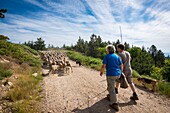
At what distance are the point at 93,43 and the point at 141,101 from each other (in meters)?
62.2

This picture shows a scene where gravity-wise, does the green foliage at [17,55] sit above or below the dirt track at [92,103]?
above

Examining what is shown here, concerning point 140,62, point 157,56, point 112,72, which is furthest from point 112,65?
point 157,56

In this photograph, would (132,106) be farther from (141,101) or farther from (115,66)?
(115,66)

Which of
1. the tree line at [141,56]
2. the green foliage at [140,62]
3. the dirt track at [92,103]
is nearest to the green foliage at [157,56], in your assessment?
the tree line at [141,56]

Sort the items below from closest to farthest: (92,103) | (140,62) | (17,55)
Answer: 1. (92,103)
2. (17,55)
3. (140,62)

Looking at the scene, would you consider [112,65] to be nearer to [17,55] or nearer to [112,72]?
[112,72]

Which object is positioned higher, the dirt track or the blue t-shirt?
the blue t-shirt

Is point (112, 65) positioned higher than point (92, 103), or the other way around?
point (112, 65)

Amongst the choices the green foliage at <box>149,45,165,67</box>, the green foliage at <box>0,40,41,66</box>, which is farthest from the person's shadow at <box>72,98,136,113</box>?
the green foliage at <box>149,45,165,67</box>

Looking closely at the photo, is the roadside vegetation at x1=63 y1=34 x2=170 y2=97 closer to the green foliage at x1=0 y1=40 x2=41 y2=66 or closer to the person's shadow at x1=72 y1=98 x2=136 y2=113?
the green foliage at x1=0 y1=40 x2=41 y2=66

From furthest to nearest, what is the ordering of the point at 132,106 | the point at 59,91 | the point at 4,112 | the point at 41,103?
the point at 59,91
the point at 41,103
the point at 132,106
the point at 4,112

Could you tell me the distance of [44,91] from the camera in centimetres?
704

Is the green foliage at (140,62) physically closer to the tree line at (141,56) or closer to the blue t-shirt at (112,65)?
the tree line at (141,56)

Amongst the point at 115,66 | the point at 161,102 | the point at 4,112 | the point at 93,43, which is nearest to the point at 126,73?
the point at 115,66
